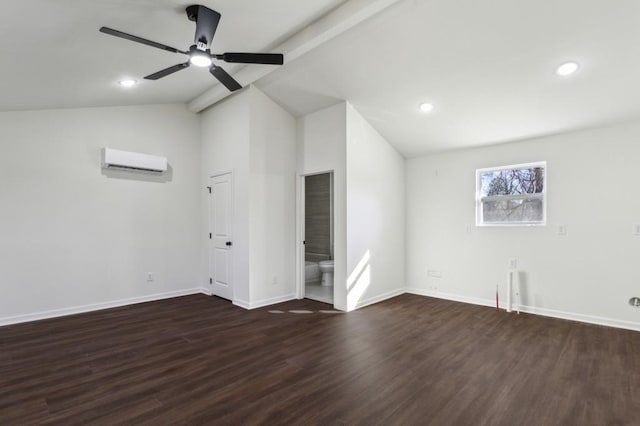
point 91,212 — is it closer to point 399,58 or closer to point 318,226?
point 318,226

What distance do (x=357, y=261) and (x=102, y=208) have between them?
3.69m

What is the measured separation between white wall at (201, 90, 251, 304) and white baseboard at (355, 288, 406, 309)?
5.28ft

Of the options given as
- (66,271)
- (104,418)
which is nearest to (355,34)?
(104,418)

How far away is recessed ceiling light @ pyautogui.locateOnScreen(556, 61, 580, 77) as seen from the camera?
294 cm

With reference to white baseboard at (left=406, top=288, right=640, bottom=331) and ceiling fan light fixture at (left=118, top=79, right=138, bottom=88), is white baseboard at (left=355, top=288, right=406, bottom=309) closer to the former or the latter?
white baseboard at (left=406, top=288, right=640, bottom=331)

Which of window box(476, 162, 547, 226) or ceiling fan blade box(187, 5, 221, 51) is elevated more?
ceiling fan blade box(187, 5, 221, 51)

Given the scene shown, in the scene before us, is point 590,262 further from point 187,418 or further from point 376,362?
point 187,418

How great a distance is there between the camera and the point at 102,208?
4.49 meters

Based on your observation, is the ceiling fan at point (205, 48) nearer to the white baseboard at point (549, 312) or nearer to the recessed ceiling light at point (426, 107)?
the recessed ceiling light at point (426, 107)

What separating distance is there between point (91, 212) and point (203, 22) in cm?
327

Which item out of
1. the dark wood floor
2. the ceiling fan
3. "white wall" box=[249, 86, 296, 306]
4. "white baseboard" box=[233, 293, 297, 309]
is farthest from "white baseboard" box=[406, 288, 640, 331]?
the ceiling fan

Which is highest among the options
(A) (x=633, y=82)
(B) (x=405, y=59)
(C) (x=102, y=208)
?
(B) (x=405, y=59)

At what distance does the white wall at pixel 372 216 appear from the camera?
433 cm

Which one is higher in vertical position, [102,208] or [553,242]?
[102,208]
